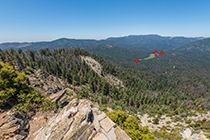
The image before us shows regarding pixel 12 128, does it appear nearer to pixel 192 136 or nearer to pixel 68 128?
pixel 68 128

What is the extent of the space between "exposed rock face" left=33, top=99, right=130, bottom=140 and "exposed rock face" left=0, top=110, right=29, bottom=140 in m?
2.63

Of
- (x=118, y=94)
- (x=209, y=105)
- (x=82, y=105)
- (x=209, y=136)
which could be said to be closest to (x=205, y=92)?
(x=209, y=105)

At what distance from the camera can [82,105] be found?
2319 centimetres

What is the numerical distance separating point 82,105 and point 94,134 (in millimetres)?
7217

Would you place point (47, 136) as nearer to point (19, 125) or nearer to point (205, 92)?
point (19, 125)

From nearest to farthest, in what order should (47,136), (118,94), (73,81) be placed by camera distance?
(47,136)
(73,81)
(118,94)

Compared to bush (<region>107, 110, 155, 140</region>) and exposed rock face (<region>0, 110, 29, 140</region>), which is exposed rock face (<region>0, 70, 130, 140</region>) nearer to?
exposed rock face (<region>0, 110, 29, 140</region>)

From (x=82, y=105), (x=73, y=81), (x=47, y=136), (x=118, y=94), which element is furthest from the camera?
(x=118, y=94)

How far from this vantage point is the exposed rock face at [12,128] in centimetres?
1766

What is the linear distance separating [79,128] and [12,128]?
1353cm

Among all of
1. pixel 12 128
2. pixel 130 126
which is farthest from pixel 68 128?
pixel 130 126

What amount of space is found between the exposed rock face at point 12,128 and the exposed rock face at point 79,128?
8.64 ft

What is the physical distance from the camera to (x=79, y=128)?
17.8 meters

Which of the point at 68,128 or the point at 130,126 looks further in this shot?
the point at 130,126
